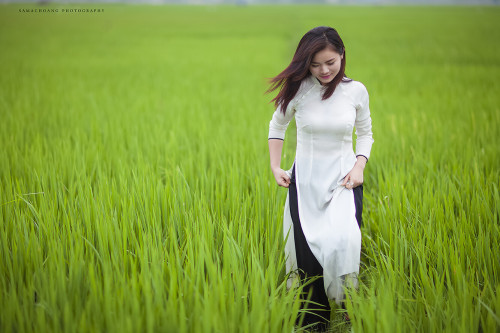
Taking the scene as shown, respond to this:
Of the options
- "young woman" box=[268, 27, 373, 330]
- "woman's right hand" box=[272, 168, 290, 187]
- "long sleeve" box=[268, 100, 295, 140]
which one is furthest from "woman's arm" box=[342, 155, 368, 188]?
"long sleeve" box=[268, 100, 295, 140]

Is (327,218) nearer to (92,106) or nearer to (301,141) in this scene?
(301,141)

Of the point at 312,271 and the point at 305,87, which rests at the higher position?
the point at 305,87

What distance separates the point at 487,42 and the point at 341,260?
1316cm

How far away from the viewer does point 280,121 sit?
1.48m

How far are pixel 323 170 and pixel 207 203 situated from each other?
2.41 ft

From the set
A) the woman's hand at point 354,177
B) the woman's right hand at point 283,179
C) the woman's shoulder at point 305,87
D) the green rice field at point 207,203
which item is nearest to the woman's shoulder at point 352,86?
the woman's shoulder at point 305,87

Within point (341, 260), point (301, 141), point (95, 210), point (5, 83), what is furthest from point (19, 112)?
point (341, 260)

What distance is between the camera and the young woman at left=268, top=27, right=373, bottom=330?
129 centimetres

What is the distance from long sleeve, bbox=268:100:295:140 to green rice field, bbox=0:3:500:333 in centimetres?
37

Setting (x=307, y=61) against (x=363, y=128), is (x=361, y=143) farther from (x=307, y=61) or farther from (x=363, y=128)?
(x=307, y=61)

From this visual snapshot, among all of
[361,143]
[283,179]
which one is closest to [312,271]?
[283,179]

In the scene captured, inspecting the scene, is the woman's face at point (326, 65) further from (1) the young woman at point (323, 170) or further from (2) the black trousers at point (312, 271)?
(2) the black trousers at point (312, 271)

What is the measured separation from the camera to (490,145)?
280cm

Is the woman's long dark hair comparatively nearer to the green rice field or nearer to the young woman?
the young woman
